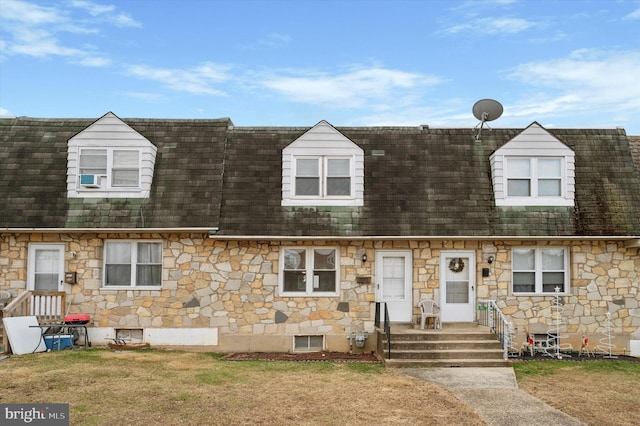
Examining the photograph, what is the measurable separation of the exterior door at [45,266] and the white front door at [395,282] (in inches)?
333

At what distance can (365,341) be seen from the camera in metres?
14.7

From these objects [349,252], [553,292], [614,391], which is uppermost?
[349,252]

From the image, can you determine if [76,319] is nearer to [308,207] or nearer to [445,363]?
[308,207]

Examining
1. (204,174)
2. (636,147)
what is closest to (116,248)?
(204,174)

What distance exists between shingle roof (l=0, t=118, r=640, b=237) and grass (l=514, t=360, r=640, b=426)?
136 inches

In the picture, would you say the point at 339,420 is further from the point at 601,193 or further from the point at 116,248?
the point at 601,193

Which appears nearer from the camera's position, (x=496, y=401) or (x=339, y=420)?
(x=339, y=420)

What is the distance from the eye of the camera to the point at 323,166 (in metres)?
15.5

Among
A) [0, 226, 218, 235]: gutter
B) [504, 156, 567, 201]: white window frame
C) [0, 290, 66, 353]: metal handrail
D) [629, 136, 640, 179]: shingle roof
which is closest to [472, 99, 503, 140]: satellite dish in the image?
[504, 156, 567, 201]: white window frame

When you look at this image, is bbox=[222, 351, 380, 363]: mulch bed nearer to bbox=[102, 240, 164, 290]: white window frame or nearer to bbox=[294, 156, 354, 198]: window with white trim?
bbox=[102, 240, 164, 290]: white window frame

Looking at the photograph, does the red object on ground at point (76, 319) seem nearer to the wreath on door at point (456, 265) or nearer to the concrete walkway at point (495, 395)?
the concrete walkway at point (495, 395)

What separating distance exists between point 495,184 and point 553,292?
326 cm

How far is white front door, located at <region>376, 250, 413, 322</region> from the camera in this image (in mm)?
15086

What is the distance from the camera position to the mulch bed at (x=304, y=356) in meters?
13.8
